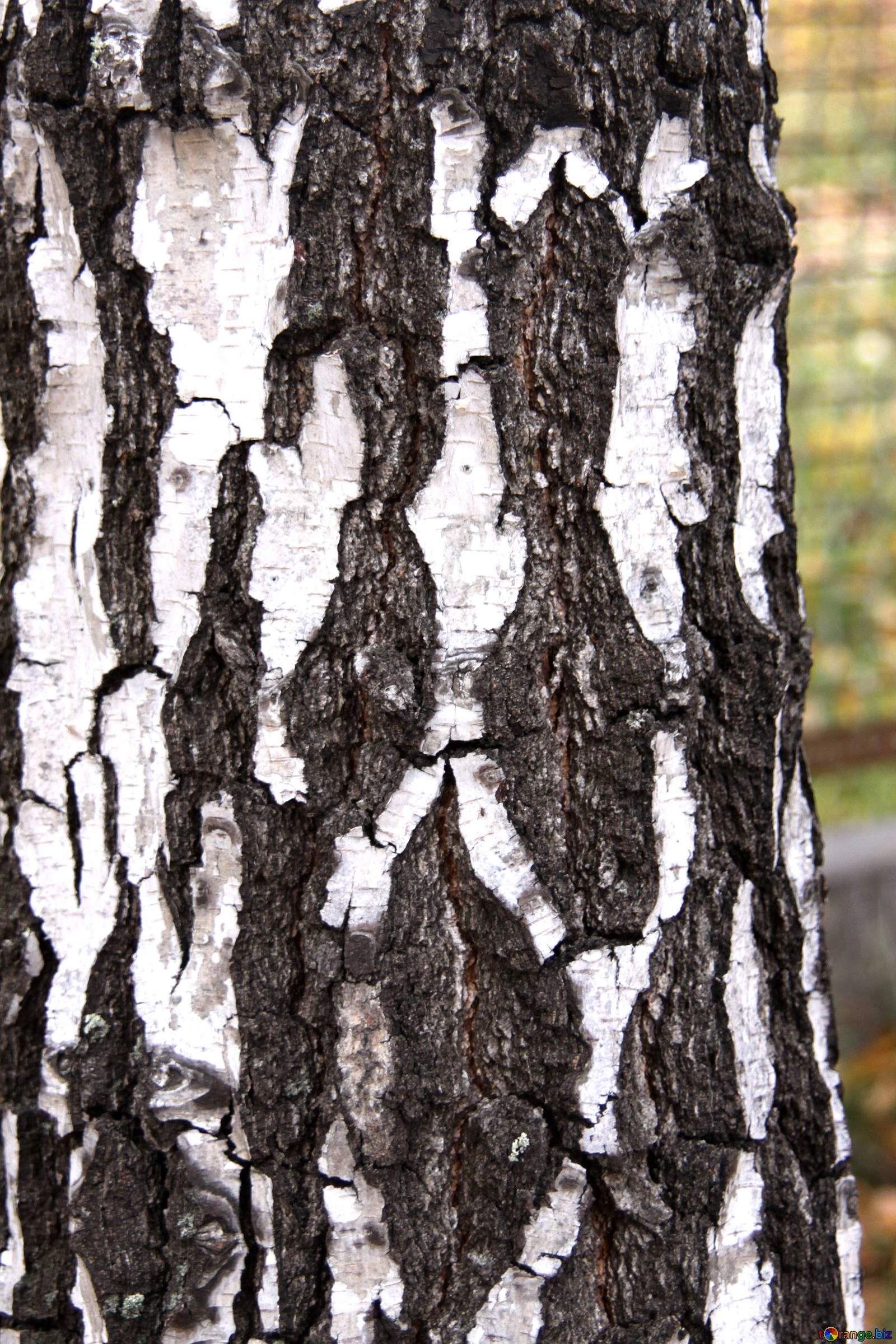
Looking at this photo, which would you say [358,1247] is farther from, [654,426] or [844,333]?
[844,333]

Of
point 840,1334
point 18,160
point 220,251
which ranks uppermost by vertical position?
point 18,160

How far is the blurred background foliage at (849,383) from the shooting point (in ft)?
9.76

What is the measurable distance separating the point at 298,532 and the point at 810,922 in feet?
2.21

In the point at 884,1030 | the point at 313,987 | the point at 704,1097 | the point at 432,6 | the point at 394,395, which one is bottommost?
the point at 884,1030

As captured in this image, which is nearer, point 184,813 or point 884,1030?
point 184,813

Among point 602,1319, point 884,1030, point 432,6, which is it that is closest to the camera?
point 432,6

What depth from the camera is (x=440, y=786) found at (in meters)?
0.96

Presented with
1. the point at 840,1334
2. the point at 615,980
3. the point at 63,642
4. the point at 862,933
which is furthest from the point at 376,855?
the point at 862,933

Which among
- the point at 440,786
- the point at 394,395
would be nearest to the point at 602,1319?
the point at 440,786

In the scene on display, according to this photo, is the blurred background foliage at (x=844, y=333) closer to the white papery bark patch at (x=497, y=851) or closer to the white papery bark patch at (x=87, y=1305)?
the white papery bark patch at (x=497, y=851)

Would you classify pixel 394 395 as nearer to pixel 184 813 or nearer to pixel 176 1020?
pixel 184 813

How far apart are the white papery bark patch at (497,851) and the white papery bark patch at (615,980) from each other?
0.05 meters

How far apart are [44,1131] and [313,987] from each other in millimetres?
326

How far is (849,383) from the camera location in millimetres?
3174
